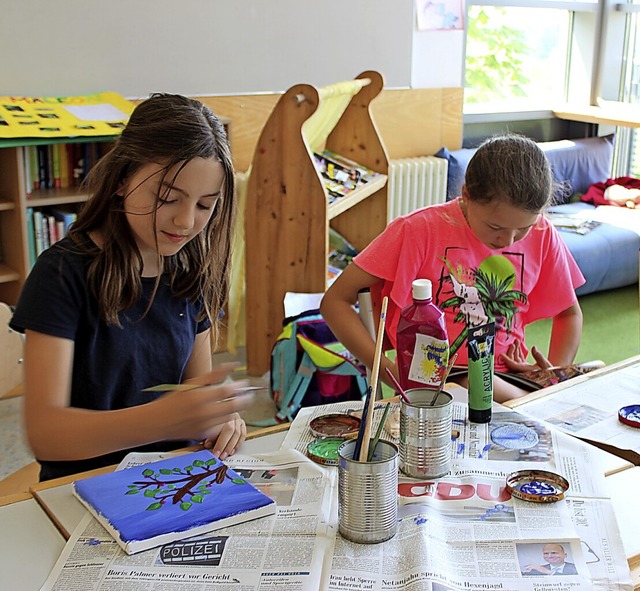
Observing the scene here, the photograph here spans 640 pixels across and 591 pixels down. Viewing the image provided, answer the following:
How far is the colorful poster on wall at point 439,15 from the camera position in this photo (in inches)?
171

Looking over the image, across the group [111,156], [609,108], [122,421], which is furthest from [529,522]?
[609,108]

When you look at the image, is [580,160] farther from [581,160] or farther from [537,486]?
[537,486]

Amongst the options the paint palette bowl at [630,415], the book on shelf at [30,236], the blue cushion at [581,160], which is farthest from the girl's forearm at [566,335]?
the blue cushion at [581,160]

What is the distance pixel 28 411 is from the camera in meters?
1.22

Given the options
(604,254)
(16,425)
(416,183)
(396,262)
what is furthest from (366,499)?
(604,254)

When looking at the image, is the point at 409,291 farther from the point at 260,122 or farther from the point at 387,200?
the point at 260,122

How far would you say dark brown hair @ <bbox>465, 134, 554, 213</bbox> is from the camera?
1.74m

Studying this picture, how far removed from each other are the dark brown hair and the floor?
3.22 ft

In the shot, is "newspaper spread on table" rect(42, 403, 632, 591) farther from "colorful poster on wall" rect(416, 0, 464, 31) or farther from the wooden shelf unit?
"colorful poster on wall" rect(416, 0, 464, 31)

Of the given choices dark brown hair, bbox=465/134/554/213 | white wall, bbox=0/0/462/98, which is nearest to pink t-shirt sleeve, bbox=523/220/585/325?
dark brown hair, bbox=465/134/554/213

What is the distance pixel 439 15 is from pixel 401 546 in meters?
3.88

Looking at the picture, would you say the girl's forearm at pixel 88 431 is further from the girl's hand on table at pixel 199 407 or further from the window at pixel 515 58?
the window at pixel 515 58

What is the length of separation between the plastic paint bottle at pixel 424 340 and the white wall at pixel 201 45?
90.1 inches

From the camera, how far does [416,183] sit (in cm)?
434
